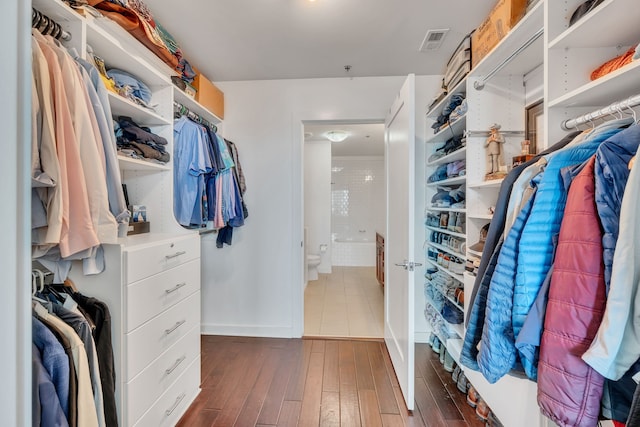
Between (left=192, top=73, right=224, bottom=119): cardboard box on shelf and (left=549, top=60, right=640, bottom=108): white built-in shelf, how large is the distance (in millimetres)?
2142

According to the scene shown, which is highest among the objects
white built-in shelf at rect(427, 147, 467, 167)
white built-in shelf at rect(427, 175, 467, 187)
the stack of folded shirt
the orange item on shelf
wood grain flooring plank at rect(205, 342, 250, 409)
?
the stack of folded shirt

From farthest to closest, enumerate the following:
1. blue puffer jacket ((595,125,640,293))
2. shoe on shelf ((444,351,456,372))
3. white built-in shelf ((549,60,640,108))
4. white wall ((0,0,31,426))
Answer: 1. shoe on shelf ((444,351,456,372))
2. white built-in shelf ((549,60,640,108))
3. blue puffer jacket ((595,125,640,293))
4. white wall ((0,0,31,426))

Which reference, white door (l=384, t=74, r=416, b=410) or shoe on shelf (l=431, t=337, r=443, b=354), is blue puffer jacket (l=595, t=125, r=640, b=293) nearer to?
white door (l=384, t=74, r=416, b=410)

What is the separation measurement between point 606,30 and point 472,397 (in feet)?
5.95

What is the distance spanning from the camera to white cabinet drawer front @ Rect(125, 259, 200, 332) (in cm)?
117

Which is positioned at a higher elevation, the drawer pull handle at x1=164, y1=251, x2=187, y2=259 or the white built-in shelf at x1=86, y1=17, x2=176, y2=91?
the white built-in shelf at x1=86, y1=17, x2=176, y2=91

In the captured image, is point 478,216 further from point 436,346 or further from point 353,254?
point 353,254

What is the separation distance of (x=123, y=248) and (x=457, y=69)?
202 cm

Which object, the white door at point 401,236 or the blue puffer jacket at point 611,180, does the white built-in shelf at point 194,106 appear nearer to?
the white door at point 401,236

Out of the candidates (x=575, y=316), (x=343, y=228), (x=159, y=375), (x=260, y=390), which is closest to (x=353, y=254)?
(x=343, y=228)

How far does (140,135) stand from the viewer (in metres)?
1.50

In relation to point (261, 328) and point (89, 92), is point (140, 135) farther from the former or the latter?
point (261, 328)

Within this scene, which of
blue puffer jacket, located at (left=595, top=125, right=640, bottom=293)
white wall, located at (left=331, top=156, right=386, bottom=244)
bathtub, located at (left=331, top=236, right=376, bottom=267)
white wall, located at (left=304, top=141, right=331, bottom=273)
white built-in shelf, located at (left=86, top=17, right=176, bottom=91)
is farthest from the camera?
white wall, located at (left=331, top=156, right=386, bottom=244)

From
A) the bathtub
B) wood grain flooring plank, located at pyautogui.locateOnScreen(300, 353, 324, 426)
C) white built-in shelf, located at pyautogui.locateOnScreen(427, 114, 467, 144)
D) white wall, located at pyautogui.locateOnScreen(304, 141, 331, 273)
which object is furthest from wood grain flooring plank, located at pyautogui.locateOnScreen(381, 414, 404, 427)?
the bathtub
